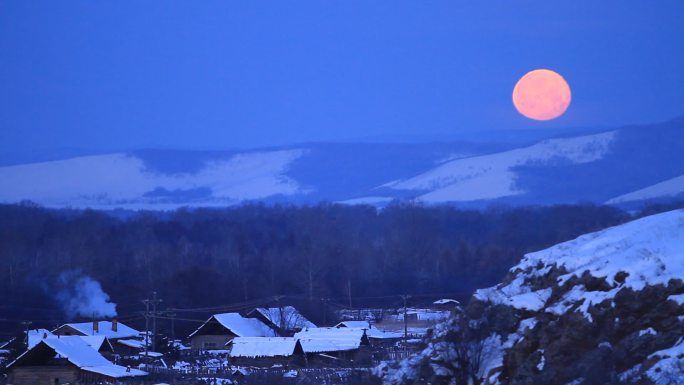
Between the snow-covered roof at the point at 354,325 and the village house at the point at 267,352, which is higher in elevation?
the snow-covered roof at the point at 354,325

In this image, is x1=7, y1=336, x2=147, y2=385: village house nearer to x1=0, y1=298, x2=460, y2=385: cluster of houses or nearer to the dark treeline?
x1=0, y1=298, x2=460, y2=385: cluster of houses

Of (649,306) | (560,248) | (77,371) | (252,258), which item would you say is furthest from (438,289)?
(649,306)

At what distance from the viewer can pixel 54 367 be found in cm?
4378

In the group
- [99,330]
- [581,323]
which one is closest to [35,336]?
[99,330]

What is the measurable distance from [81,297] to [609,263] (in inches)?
1990

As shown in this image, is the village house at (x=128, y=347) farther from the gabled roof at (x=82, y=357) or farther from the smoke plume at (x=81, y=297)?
the gabled roof at (x=82, y=357)

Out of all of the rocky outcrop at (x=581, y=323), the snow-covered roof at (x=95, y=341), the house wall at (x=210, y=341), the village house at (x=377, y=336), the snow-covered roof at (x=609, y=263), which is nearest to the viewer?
the rocky outcrop at (x=581, y=323)

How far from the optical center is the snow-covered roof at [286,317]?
62.3 m

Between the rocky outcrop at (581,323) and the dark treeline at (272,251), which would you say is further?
the dark treeline at (272,251)

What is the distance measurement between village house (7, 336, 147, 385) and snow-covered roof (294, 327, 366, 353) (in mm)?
8790

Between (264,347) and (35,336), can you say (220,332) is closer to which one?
(264,347)

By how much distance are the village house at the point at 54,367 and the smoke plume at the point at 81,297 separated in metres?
23.1

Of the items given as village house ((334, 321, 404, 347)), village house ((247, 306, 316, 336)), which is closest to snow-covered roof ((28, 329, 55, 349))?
village house ((247, 306, 316, 336))

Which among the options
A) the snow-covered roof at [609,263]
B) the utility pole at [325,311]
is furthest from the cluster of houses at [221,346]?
the snow-covered roof at [609,263]
